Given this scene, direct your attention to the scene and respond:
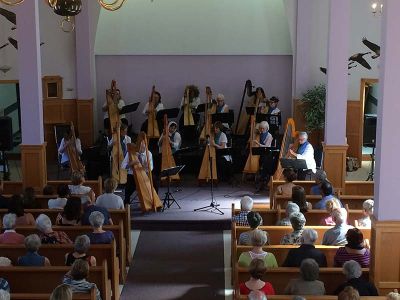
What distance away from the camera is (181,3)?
60.0 ft

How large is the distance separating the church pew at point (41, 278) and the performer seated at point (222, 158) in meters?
6.73

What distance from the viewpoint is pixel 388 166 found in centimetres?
760

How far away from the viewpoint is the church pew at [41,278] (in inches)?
295

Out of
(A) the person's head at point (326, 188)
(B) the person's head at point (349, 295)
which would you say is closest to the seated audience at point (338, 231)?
(A) the person's head at point (326, 188)

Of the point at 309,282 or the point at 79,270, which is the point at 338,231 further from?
the point at 79,270

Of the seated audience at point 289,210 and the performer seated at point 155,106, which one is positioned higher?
the performer seated at point 155,106

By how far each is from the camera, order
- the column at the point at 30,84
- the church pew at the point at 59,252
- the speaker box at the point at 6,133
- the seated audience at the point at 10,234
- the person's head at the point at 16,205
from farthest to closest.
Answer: the speaker box at the point at 6,133, the column at the point at 30,84, the person's head at the point at 16,205, the seated audience at the point at 10,234, the church pew at the point at 59,252

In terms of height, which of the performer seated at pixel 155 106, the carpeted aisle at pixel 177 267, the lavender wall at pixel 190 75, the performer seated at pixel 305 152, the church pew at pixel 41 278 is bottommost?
the carpeted aisle at pixel 177 267

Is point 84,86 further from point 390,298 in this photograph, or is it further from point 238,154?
point 390,298

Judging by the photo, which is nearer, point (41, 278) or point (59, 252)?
point (41, 278)

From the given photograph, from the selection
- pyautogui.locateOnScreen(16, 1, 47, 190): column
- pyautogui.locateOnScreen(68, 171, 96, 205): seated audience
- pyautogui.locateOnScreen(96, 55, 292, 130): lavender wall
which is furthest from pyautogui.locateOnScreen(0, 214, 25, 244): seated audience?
pyautogui.locateOnScreen(96, 55, 292, 130): lavender wall

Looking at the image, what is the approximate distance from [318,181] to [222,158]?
4.47 metres

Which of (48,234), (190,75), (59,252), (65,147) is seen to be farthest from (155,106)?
(59,252)

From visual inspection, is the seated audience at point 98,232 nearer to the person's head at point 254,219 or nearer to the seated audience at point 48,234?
the seated audience at point 48,234
